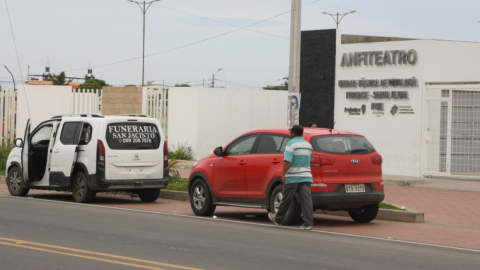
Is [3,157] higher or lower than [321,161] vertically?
lower

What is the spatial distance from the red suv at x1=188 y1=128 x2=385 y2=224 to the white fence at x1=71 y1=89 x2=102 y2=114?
2119 centimetres

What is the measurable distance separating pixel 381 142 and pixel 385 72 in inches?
88.0

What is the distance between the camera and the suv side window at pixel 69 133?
1688 cm

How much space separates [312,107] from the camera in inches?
1024

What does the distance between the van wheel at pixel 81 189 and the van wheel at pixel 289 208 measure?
5.15 meters

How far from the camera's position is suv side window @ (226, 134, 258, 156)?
1379 cm

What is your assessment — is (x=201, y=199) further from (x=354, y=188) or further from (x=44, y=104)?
(x=44, y=104)

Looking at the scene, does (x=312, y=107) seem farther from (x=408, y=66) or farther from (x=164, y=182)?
(x=164, y=182)

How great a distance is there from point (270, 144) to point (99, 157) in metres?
4.55

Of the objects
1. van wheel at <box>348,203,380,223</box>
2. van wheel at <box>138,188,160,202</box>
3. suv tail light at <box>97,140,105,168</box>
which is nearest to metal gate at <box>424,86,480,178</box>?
van wheel at <box>348,203,380,223</box>

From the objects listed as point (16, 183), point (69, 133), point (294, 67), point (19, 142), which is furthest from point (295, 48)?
point (16, 183)

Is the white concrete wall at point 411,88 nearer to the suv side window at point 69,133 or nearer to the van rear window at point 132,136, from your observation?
the van rear window at point 132,136

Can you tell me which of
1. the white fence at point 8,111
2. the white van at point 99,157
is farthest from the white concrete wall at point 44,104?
the white van at point 99,157

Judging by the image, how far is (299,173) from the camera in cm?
1222
